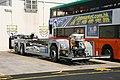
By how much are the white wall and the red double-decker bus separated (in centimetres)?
762

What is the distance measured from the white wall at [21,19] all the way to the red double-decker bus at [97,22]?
7.62 m

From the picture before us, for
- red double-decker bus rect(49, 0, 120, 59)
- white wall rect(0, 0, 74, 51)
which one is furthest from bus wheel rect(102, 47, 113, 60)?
white wall rect(0, 0, 74, 51)

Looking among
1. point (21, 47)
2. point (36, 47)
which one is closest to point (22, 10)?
point (21, 47)

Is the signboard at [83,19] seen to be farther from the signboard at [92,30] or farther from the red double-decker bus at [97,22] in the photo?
the signboard at [92,30]

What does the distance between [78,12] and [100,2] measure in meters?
2.40

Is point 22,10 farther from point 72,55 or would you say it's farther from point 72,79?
point 72,79

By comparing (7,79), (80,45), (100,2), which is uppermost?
(100,2)

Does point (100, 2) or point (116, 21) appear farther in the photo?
point (100, 2)

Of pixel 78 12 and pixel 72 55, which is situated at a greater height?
pixel 78 12

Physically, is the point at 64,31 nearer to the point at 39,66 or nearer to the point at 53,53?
the point at 53,53

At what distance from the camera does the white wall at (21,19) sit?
27.9 metres

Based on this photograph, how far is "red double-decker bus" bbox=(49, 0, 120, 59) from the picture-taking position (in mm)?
16797

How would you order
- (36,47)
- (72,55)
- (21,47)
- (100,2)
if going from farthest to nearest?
(21,47)
(36,47)
(100,2)
(72,55)

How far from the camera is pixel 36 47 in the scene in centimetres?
1989
